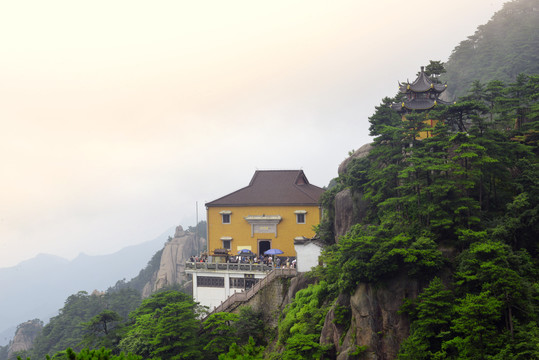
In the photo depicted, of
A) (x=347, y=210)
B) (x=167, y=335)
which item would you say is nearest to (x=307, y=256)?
(x=347, y=210)

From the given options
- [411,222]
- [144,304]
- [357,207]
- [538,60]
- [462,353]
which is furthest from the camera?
[538,60]

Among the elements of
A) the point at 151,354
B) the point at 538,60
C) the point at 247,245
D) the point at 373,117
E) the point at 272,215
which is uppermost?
the point at 538,60

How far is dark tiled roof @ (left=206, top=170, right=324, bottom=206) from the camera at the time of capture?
1538 inches

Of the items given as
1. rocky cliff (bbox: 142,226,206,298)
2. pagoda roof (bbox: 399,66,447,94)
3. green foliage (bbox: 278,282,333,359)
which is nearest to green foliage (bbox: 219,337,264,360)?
green foliage (bbox: 278,282,333,359)

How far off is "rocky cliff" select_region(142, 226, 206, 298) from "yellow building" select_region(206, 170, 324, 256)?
119 ft

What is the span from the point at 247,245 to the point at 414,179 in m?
17.6

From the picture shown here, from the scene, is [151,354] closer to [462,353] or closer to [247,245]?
[247,245]

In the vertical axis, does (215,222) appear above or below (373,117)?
below

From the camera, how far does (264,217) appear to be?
3869 cm

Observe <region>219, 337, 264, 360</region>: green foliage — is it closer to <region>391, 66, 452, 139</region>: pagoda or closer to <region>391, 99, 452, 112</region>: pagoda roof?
<region>391, 99, 452, 112</region>: pagoda roof

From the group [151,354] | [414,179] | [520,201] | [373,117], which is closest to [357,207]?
[414,179]

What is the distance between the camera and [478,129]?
24.4m

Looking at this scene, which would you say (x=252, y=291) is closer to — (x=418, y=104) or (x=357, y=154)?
(x=357, y=154)

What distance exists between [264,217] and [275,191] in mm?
2787
